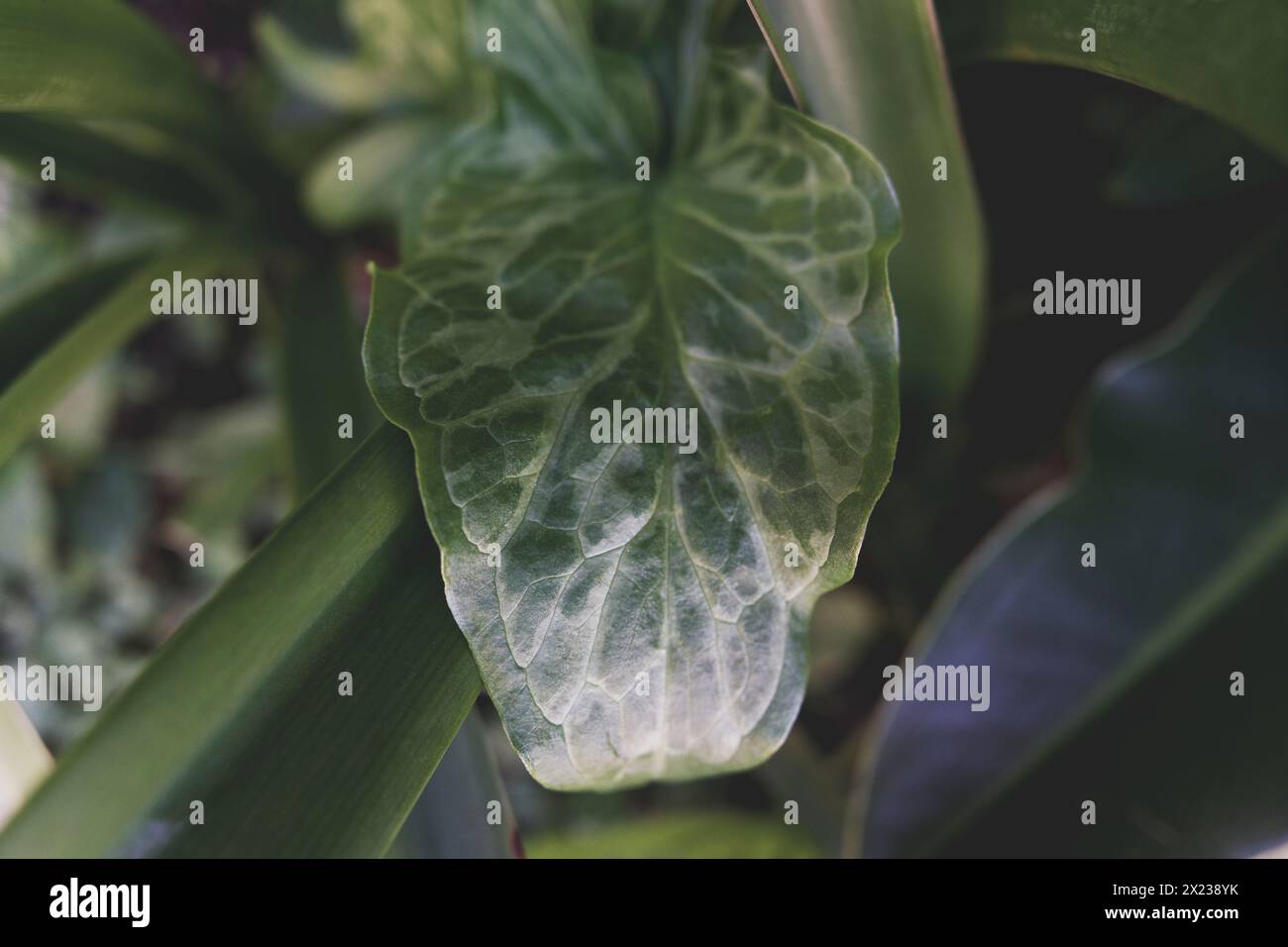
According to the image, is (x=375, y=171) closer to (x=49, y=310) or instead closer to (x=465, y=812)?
(x=49, y=310)

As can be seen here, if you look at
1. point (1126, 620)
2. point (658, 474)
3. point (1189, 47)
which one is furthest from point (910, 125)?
point (1126, 620)

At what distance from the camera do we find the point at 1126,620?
0.49 m

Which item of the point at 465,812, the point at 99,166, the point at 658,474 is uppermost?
the point at 99,166

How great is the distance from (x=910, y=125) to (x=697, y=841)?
0.57m

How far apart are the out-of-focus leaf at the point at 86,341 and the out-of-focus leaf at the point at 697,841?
48cm

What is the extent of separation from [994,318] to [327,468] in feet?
1.62

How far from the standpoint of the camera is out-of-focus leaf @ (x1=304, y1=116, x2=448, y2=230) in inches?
22.8

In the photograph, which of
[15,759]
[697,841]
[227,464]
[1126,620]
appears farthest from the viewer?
[227,464]

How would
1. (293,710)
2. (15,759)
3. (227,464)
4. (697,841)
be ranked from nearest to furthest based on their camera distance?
1. (293,710)
2. (15,759)
3. (697,841)
4. (227,464)

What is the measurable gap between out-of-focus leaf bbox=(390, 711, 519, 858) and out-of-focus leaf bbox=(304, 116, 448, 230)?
0.37 metres

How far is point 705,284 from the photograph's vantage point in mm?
355
